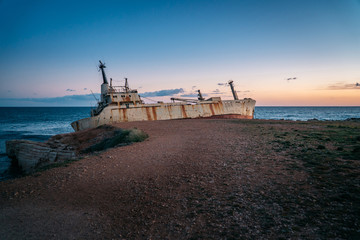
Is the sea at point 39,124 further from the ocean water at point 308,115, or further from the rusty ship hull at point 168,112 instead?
the rusty ship hull at point 168,112

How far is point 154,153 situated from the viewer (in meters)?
7.90

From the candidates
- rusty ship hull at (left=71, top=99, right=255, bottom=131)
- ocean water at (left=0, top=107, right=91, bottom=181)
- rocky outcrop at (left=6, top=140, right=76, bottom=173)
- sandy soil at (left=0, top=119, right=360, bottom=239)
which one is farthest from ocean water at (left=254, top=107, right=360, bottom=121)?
ocean water at (left=0, top=107, right=91, bottom=181)

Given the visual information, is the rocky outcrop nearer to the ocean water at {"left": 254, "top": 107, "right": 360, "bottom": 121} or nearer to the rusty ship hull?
the rusty ship hull

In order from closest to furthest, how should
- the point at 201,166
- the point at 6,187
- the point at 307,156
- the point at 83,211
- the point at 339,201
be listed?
the point at 339,201, the point at 83,211, the point at 6,187, the point at 201,166, the point at 307,156

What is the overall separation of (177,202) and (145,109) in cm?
1762

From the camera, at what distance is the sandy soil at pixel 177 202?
10.4ft

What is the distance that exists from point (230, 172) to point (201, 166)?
3.39 feet

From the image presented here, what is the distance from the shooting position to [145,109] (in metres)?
21.0

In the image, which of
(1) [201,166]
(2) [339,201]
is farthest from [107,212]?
(2) [339,201]

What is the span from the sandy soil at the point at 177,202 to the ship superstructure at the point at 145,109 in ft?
44.6

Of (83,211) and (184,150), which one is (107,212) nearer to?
(83,211)

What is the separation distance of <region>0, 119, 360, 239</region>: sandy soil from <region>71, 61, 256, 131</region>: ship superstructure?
13581 millimetres

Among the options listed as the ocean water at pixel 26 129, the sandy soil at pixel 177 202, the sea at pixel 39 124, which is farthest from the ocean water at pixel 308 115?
the ocean water at pixel 26 129

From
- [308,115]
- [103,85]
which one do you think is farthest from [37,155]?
[308,115]
